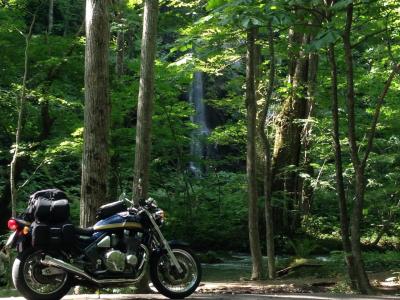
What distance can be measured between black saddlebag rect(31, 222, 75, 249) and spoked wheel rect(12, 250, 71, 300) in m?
0.13

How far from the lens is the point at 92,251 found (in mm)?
5730

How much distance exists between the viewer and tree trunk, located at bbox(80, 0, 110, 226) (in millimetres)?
7758

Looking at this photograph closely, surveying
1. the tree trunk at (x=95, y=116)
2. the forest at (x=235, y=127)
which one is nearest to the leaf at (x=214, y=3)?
the forest at (x=235, y=127)

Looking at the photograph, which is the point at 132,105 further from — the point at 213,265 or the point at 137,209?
the point at 137,209

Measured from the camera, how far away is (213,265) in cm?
1681

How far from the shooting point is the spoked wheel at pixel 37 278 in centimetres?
549

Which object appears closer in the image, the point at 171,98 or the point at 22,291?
the point at 22,291

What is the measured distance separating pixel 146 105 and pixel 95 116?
64.5 inches

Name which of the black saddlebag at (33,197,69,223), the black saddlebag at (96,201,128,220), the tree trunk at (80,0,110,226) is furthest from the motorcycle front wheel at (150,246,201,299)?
the tree trunk at (80,0,110,226)

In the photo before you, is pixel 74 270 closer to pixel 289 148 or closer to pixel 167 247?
pixel 167 247

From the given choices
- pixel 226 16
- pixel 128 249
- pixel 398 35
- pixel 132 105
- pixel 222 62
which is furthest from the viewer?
pixel 132 105

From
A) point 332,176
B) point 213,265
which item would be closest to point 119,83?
point 213,265

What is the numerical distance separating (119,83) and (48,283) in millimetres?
11796

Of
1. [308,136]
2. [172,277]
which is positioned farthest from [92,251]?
[308,136]
